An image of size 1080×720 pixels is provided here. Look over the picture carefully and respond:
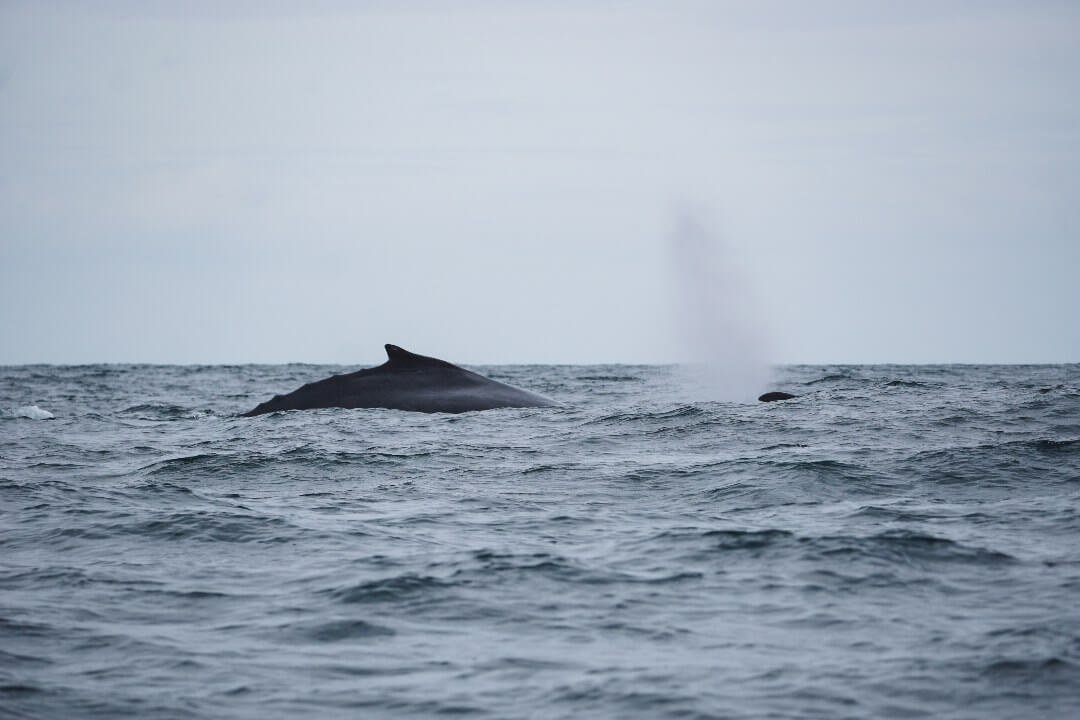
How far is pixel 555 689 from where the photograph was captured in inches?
253

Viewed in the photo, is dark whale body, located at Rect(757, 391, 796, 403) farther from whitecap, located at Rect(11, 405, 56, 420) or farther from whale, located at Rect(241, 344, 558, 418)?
whitecap, located at Rect(11, 405, 56, 420)

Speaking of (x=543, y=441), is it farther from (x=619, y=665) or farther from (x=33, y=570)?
(x=619, y=665)

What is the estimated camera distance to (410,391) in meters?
22.3

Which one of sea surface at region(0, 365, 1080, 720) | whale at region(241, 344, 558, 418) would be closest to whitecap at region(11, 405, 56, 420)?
whale at region(241, 344, 558, 418)

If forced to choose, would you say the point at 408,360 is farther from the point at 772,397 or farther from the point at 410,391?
the point at 772,397

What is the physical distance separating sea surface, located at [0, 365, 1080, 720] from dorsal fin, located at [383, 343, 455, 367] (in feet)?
19.7

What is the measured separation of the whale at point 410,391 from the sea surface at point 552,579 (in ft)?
15.2

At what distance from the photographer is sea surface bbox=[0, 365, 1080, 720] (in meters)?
6.39

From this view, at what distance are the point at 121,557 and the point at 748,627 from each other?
17.1 feet

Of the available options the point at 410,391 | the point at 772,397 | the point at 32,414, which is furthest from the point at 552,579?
the point at 32,414

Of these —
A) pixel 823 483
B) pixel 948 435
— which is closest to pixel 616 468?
pixel 823 483

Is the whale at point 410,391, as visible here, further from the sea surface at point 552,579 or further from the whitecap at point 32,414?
the whitecap at point 32,414

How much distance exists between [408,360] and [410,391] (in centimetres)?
113

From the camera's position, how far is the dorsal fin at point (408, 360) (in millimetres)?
23094
